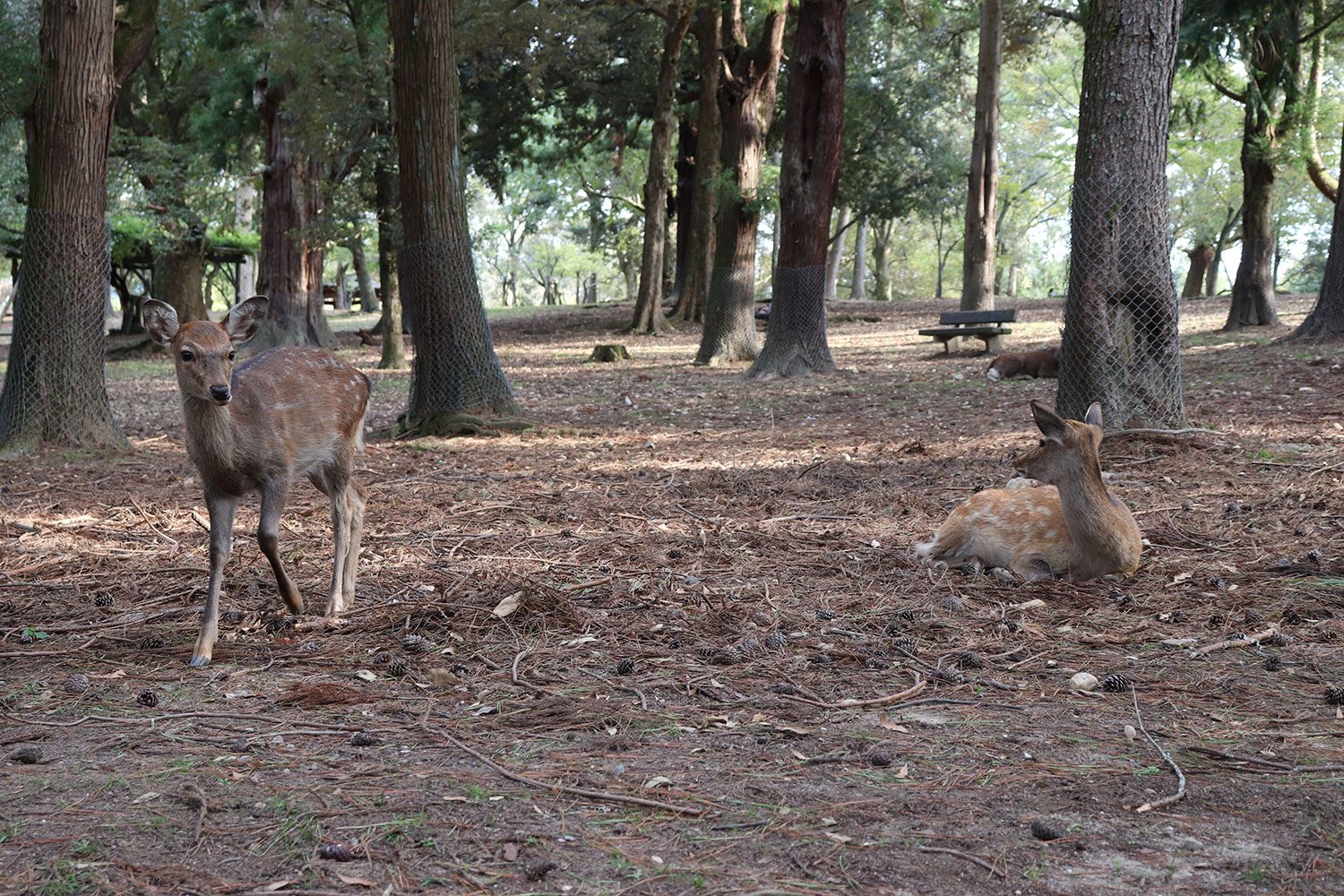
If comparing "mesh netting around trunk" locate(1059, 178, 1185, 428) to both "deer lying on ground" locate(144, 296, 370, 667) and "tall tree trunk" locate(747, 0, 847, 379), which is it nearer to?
"deer lying on ground" locate(144, 296, 370, 667)

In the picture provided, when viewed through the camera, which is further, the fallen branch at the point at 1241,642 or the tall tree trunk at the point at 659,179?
the tall tree trunk at the point at 659,179

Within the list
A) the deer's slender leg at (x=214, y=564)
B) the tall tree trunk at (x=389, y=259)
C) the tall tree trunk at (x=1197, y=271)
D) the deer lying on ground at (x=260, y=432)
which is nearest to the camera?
the deer's slender leg at (x=214, y=564)

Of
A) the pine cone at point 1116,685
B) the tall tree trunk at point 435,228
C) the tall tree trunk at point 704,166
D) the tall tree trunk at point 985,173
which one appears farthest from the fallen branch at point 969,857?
the tall tree trunk at point 985,173

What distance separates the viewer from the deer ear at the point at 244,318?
5.05 metres

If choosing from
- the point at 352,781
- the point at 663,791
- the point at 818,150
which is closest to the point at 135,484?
the point at 352,781

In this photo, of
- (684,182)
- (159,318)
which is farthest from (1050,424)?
(684,182)

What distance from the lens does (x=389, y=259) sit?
762 inches

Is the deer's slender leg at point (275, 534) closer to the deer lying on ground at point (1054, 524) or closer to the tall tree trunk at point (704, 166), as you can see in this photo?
the deer lying on ground at point (1054, 524)

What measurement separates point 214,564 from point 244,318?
107cm

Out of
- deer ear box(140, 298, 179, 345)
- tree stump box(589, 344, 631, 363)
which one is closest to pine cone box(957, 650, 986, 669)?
deer ear box(140, 298, 179, 345)

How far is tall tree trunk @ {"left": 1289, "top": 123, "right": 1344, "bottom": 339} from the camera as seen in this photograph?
1434cm

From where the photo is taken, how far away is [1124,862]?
2.78m

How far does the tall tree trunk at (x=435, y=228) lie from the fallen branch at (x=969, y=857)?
8.29 meters

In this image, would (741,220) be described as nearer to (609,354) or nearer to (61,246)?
(609,354)
